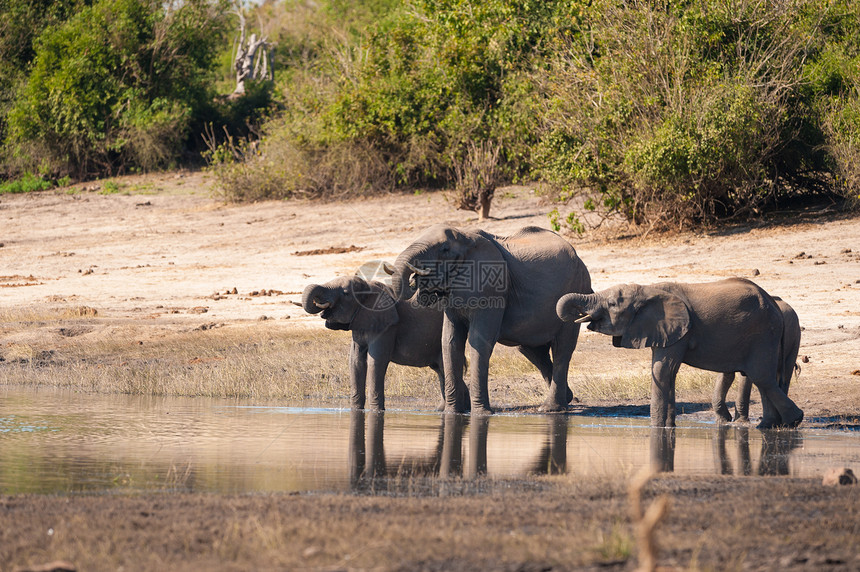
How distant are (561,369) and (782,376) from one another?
7.42 feet

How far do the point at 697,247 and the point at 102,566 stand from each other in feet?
55.2

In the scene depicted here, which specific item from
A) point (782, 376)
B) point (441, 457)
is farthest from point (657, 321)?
point (441, 457)

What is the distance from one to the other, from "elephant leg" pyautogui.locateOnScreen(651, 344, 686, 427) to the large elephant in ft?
5.21

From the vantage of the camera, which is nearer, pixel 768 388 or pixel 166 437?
pixel 166 437

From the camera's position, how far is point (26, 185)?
32188mm

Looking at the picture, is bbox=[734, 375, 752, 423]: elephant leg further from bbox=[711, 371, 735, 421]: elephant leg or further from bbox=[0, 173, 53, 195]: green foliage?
bbox=[0, 173, 53, 195]: green foliage

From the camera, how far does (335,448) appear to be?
923cm

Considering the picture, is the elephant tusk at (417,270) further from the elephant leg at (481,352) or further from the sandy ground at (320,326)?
the sandy ground at (320,326)

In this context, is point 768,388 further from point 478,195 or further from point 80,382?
point 478,195

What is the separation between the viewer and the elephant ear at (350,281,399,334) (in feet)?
39.9

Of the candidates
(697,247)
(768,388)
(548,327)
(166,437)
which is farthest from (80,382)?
(697,247)

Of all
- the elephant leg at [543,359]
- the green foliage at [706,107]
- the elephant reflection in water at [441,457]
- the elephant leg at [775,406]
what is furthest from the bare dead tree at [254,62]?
the elephant leg at [775,406]

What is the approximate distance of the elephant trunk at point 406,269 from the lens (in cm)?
1155

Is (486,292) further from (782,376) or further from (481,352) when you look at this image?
(782,376)
